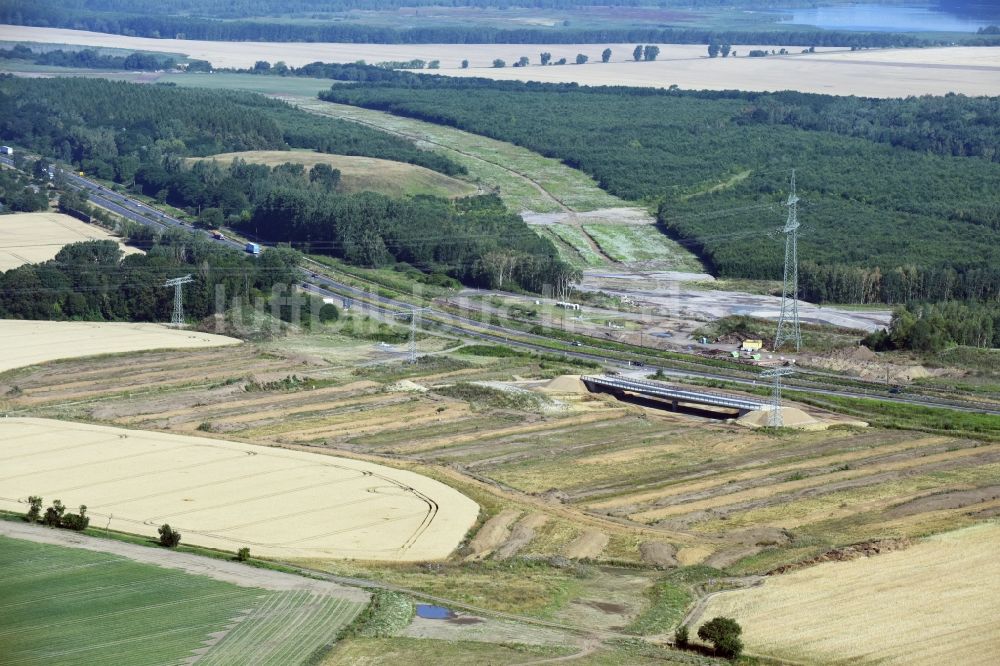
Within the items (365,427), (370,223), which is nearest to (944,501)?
(365,427)

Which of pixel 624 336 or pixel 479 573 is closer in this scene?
pixel 479 573

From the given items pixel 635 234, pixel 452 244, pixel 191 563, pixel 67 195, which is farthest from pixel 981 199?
pixel 191 563

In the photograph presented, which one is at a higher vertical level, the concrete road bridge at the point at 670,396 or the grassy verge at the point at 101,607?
the grassy verge at the point at 101,607

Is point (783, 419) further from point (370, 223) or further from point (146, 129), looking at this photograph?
point (146, 129)

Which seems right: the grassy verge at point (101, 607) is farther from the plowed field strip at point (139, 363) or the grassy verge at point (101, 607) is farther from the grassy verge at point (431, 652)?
the plowed field strip at point (139, 363)

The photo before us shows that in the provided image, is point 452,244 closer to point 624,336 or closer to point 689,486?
point 624,336

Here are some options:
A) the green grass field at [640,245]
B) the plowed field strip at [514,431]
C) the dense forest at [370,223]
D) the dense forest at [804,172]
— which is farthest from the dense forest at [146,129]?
the plowed field strip at [514,431]

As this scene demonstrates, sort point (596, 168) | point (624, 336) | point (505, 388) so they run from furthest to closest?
point (596, 168), point (624, 336), point (505, 388)
